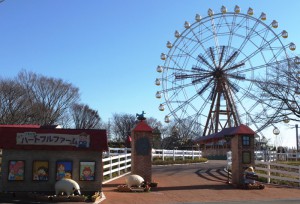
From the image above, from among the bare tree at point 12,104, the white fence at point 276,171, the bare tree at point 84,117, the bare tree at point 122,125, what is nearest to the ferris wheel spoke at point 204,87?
the white fence at point 276,171

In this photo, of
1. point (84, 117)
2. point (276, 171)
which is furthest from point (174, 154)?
point (84, 117)

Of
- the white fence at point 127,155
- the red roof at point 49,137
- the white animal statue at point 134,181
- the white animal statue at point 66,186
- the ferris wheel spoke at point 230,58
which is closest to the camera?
the white animal statue at point 66,186

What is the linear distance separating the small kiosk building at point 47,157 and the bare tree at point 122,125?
80075 mm

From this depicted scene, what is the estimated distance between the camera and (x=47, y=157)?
16359mm

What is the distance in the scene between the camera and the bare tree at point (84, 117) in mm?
76500

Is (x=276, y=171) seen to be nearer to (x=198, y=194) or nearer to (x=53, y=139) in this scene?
(x=198, y=194)

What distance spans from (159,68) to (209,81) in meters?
6.09

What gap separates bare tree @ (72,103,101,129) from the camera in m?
76.5

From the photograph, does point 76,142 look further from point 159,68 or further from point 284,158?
point 284,158

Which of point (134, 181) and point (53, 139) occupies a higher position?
point (53, 139)

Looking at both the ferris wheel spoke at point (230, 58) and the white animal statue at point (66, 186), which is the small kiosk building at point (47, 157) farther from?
the ferris wheel spoke at point (230, 58)

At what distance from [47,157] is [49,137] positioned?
29.8 inches

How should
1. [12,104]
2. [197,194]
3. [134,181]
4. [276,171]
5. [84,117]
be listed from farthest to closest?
[84,117] → [12,104] → [276,171] → [134,181] → [197,194]

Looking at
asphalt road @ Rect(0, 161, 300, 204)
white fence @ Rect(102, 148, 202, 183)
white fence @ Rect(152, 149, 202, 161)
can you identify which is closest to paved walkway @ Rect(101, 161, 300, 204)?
asphalt road @ Rect(0, 161, 300, 204)
